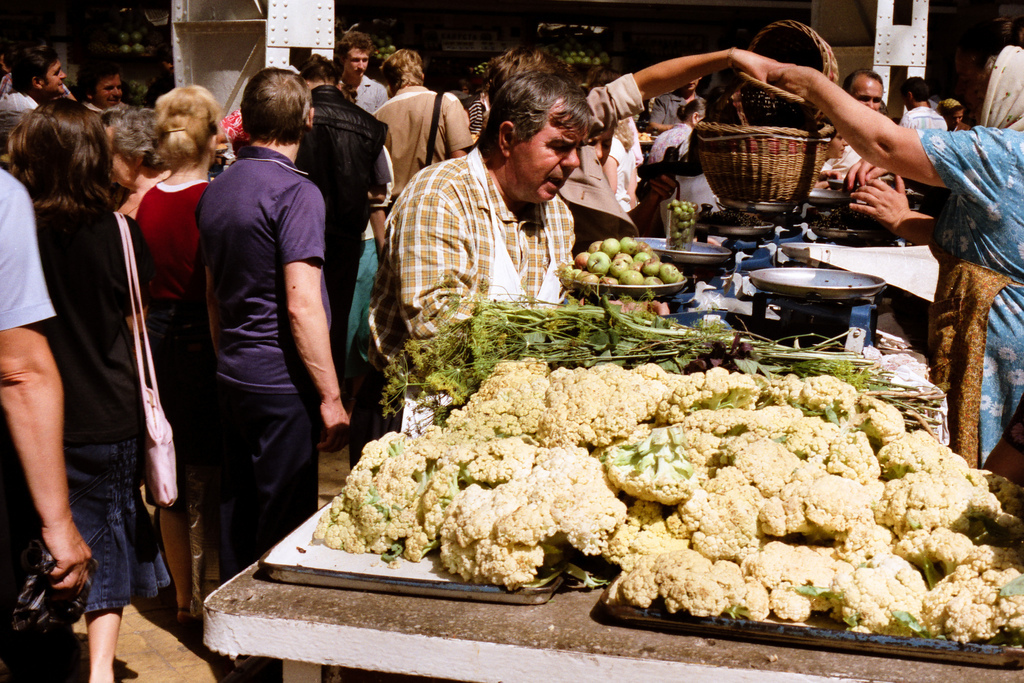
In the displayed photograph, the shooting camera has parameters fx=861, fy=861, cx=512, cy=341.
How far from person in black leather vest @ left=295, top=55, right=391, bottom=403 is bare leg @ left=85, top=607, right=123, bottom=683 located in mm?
2157

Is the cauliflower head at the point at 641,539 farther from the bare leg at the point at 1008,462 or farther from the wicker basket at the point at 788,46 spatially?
the wicker basket at the point at 788,46

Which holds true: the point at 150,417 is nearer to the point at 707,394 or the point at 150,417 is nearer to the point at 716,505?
the point at 707,394

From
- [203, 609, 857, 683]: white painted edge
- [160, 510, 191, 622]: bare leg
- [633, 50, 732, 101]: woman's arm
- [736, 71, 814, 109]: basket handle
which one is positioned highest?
[633, 50, 732, 101]: woman's arm

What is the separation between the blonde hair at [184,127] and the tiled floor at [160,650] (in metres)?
1.73

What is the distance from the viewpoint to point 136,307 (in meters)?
2.49

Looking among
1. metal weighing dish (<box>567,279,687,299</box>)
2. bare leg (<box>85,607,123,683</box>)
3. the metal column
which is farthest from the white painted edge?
the metal column

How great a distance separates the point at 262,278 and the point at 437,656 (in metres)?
1.65

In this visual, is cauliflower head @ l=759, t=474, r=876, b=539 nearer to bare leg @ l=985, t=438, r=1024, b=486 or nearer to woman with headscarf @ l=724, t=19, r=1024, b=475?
bare leg @ l=985, t=438, r=1024, b=486

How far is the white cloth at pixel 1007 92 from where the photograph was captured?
2.71 meters

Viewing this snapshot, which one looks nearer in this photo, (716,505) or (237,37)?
(716,505)

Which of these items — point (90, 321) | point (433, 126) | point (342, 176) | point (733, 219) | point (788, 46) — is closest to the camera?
point (90, 321)

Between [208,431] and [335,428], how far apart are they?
2.07 ft

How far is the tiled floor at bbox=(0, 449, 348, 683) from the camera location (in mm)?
2938

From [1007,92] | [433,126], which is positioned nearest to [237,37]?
[433,126]
